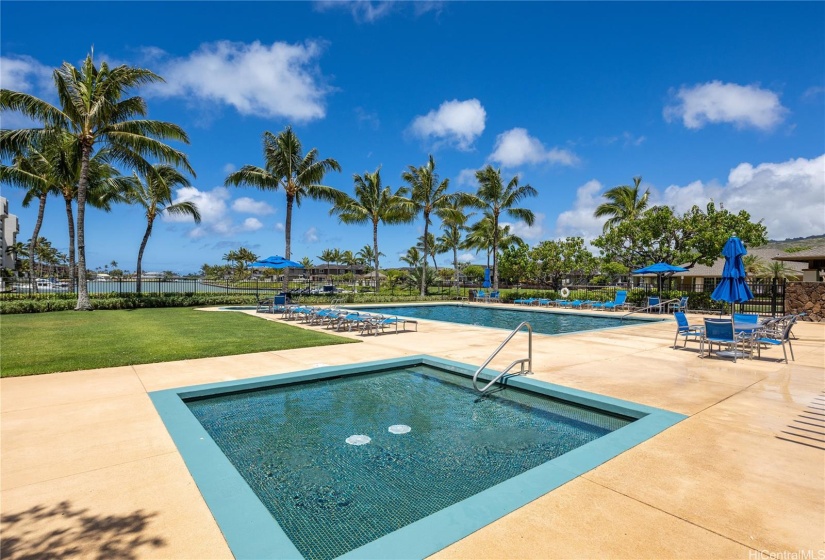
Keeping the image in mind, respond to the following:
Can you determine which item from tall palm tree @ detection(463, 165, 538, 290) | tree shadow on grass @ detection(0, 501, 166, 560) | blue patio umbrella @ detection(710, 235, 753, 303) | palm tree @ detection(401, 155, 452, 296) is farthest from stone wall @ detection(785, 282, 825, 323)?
tree shadow on grass @ detection(0, 501, 166, 560)

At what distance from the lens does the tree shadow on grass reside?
250 centimetres

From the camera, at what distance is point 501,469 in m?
4.19

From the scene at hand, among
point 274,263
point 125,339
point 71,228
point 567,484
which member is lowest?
point 567,484

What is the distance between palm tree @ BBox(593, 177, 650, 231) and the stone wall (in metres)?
18.6

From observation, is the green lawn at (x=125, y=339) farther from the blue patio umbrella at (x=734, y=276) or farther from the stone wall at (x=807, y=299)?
the stone wall at (x=807, y=299)

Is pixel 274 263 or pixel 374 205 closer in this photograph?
pixel 274 263

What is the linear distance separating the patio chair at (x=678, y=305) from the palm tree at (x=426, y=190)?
16.2 metres

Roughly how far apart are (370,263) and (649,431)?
3883 inches

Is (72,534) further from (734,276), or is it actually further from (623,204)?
(623,204)

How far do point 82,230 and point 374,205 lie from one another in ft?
60.1

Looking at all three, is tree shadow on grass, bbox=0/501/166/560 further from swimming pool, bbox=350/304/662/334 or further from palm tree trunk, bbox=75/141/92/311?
palm tree trunk, bbox=75/141/92/311

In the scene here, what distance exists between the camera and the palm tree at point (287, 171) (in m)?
24.7

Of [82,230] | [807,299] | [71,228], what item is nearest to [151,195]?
[71,228]

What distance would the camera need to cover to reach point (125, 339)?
10531 millimetres
